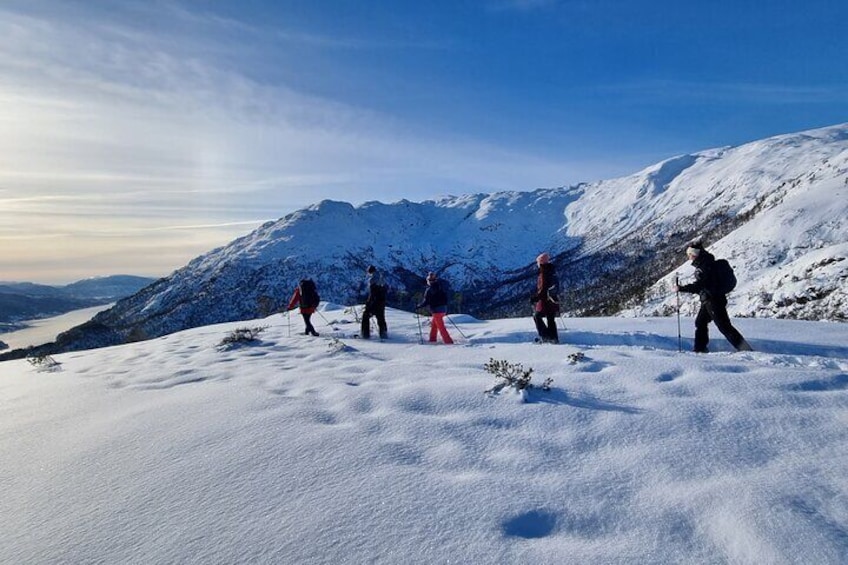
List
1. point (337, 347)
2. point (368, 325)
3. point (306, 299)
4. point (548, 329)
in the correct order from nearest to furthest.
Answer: point (337, 347) < point (548, 329) < point (368, 325) < point (306, 299)

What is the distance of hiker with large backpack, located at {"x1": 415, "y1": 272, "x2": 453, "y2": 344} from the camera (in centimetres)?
1123

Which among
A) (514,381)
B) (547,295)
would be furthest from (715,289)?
(514,381)

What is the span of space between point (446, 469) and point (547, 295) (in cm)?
737

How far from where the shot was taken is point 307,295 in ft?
46.2

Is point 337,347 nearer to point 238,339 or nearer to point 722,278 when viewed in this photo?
point 238,339

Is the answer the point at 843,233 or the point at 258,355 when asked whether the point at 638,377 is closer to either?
the point at 258,355

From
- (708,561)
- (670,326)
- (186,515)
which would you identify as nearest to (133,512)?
(186,515)

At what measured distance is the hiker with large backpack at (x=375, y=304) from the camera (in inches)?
493

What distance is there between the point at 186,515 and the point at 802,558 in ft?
13.1

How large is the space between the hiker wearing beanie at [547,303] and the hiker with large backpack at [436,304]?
224 centimetres

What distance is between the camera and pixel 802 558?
2.52m

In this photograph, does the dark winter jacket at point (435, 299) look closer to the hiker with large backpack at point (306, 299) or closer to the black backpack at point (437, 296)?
the black backpack at point (437, 296)

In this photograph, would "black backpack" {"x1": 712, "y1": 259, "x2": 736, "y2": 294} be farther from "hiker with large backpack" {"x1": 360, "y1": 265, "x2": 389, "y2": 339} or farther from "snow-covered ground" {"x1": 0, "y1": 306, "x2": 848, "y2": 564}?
"hiker with large backpack" {"x1": 360, "y1": 265, "x2": 389, "y2": 339}

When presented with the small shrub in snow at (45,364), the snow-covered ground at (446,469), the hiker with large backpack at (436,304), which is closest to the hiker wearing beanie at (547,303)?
the hiker with large backpack at (436,304)
